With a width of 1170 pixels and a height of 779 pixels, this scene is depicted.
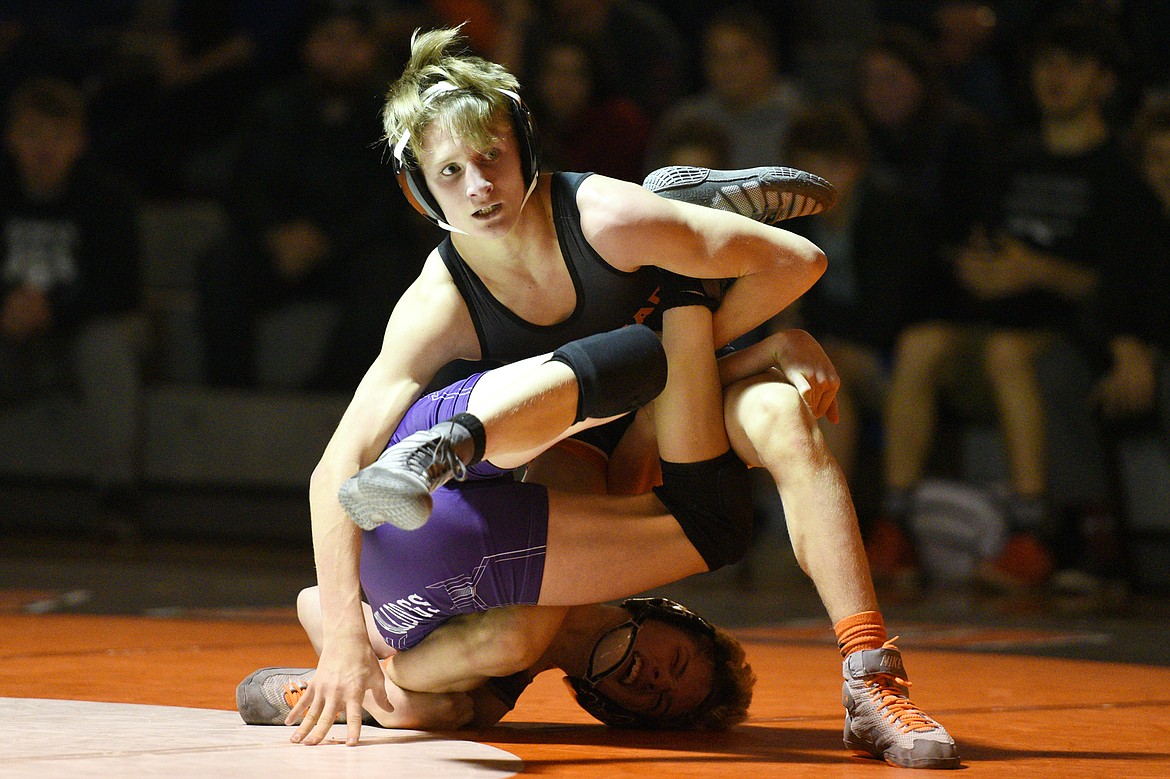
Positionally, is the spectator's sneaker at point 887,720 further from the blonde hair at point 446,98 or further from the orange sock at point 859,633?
the blonde hair at point 446,98

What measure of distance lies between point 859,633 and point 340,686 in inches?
26.3

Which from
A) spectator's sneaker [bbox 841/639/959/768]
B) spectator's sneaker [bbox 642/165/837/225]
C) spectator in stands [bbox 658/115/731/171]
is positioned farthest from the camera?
spectator in stands [bbox 658/115/731/171]

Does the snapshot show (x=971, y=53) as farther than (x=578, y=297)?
Yes

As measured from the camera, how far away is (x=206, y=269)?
559 centimetres

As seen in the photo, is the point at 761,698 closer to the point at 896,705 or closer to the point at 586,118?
the point at 896,705

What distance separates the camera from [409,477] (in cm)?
176

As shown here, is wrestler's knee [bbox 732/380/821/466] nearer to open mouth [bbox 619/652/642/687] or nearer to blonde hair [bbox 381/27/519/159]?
open mouth [bbox 619/652/642/687]

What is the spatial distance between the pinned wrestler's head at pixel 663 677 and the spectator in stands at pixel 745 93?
10.3 ft

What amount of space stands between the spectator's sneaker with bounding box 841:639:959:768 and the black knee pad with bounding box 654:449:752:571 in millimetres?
268

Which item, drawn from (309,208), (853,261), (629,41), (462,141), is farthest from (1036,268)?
(462,141)

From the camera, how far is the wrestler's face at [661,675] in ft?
7.20

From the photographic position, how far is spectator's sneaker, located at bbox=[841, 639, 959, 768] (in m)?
1.91

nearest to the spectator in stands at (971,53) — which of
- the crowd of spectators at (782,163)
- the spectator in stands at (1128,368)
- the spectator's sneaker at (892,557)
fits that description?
the crowd of spectators at (782,163)

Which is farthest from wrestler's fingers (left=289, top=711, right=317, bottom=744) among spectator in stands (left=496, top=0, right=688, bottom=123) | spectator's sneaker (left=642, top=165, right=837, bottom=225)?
spectator in stands (left=496, top=0, right=688, bottom=123)
